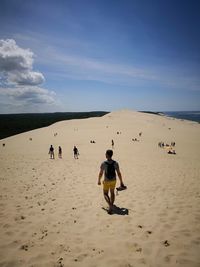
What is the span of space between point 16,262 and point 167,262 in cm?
383

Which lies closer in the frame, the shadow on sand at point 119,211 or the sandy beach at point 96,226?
the sandy beach at point 96,226

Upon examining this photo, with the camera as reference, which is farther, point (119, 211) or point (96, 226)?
point (119, 211)

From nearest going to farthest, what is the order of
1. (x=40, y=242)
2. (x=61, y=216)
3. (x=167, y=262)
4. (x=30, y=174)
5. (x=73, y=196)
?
(x=167, y=262), (x=40, y=242), (x=61, y=216), (x=73, y=196), (x=30, y=174)

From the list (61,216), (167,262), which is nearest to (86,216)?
(61,216)

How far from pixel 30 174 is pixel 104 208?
26.1 ft

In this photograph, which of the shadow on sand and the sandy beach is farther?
→ the shadow on sand

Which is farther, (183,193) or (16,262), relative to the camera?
(183,193)

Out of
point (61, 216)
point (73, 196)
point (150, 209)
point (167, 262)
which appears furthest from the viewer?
point (73, 196)

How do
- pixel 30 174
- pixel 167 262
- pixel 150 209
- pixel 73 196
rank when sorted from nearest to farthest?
pixel 167 262 → pixel 150 209 → pixel 73 196 → pixel 30 174

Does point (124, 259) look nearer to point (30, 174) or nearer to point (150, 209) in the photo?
point (150, 209)

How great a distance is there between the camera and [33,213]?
7.71 m

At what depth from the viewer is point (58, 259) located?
17.0 ft

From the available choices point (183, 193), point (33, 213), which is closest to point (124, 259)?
point (33, 213)

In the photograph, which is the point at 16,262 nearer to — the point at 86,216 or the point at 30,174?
the point at 86,216
